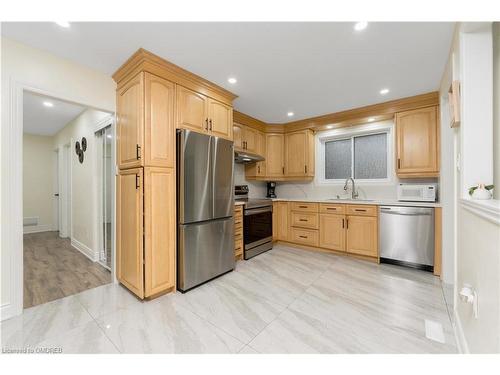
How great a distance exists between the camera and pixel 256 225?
3.40 m

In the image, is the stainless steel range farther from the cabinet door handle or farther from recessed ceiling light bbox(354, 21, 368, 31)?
recessed ceiling light bbox(354, 21, 368, 31)

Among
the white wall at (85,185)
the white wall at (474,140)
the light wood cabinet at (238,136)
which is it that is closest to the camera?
the white wall at (474,140)

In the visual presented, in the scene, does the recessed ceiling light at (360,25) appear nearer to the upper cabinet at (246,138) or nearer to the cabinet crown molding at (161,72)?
the cabinet crown molding at (161,72)

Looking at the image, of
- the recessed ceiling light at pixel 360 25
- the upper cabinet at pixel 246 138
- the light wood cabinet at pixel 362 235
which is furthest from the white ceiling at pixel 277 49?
the light wood cabinet at pixel 362 235

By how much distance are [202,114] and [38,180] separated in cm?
547

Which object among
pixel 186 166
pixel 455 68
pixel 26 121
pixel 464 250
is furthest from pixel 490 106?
pixel 26 121

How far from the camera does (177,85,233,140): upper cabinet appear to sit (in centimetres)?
228

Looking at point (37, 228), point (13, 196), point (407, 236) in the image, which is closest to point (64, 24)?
point (13, 196)

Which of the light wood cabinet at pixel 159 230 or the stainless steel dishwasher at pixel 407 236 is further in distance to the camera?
the stainless steel dishwasher at pixel 407 236

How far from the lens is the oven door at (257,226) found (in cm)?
322

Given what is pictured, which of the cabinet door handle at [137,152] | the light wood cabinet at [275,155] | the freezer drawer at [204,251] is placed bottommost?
the freezer drawer at [204,251]

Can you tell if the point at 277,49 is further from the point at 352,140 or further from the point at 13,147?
the point at 352,140

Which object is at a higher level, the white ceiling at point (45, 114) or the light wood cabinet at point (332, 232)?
the white ceiling at point (45, 114)

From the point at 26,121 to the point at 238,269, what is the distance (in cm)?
502
